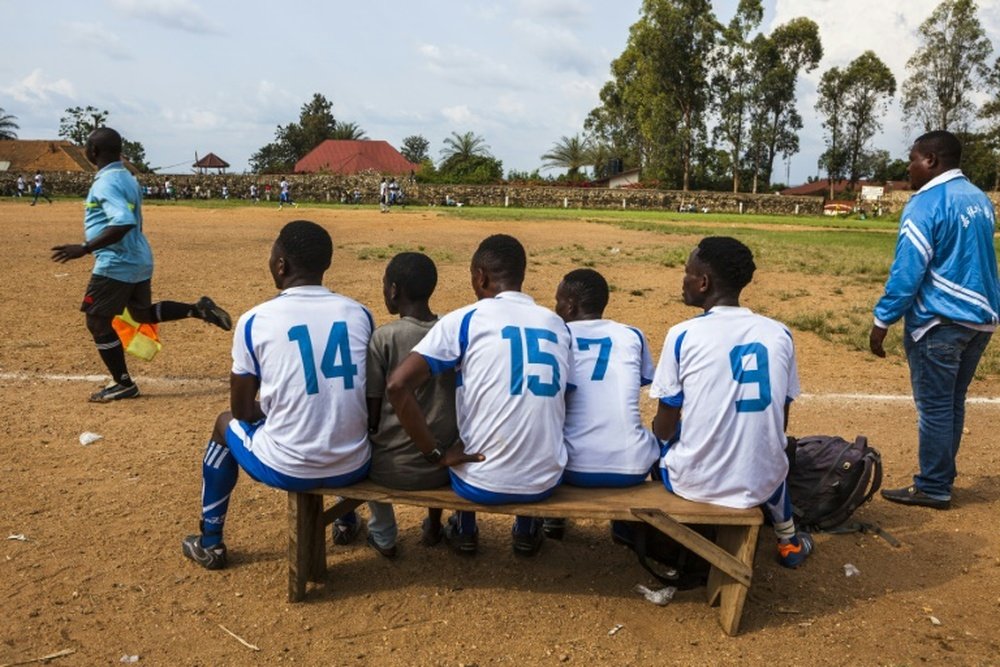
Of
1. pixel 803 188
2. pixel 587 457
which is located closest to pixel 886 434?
pixel 587 457

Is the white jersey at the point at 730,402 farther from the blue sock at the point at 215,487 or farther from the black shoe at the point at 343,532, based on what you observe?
the blue sock at the point at 215,487

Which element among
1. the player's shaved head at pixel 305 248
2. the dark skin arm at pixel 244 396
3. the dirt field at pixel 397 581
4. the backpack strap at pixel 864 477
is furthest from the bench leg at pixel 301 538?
the backpack strap at pixel 864 477

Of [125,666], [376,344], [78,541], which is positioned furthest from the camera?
[78,541]

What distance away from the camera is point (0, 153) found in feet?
200

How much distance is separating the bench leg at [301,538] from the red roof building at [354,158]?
63.7m

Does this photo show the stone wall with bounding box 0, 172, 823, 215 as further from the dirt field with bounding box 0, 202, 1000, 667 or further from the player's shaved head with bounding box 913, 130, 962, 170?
the player's shaved head with bounding box 913, 130, 962, 170

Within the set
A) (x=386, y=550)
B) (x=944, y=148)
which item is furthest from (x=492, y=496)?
(x=944, y=148)

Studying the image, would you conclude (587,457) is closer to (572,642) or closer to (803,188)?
(572,642)

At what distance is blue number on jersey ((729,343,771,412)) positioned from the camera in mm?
3369

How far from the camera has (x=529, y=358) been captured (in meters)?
3.31

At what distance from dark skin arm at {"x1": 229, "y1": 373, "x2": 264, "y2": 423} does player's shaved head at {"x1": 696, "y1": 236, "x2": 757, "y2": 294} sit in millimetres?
1965

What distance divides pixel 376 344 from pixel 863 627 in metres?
2.36

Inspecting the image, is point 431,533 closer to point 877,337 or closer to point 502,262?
point 502,262

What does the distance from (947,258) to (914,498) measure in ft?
4.50
